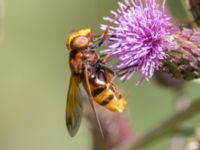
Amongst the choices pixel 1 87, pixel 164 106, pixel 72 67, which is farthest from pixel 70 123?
pixel 1 87

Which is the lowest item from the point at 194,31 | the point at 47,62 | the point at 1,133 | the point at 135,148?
the point at 135,148

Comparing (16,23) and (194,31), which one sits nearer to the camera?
(194,31)

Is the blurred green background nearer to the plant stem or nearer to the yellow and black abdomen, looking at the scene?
the plant stem

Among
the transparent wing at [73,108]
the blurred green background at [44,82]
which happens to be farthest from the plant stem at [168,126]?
the blurred green background at [44,82]

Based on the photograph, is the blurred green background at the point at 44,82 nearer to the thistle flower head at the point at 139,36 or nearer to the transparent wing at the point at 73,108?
the thistle flower head at the point at 139,36

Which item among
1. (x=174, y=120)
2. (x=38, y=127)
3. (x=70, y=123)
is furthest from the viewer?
(x=38, y=127)

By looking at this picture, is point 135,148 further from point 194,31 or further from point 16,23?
point 16,23

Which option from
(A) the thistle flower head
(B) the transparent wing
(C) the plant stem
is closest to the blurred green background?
(C) the plant stem
